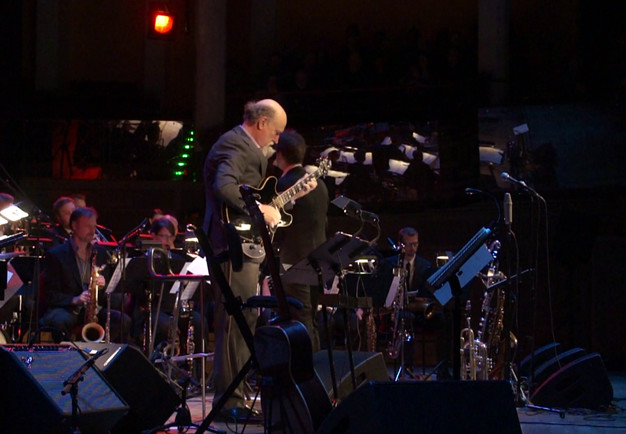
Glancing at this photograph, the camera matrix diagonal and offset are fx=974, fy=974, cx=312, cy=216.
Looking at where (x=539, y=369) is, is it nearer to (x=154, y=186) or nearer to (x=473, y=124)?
(x=473, y=124)

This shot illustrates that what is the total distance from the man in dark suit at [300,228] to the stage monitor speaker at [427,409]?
213 centimetres

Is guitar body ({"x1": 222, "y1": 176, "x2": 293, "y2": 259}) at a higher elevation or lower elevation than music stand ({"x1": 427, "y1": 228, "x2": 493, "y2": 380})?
higher

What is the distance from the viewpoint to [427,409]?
3.49 metres

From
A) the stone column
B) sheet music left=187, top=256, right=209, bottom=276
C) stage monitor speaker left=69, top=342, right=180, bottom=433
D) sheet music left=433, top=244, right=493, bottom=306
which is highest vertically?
the stone column

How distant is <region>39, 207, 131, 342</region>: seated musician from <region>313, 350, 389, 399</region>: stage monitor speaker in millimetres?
2973

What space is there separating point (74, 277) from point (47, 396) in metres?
3.74

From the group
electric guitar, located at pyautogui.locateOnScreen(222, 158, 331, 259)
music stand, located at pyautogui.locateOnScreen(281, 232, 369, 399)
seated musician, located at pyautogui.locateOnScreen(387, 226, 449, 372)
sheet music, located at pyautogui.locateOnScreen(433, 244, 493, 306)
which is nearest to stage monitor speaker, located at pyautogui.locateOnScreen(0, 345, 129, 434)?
music stand, located at pyautogui.locateOnScreen(281, 232, 369, 399)

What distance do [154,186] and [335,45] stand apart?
4.70 metres

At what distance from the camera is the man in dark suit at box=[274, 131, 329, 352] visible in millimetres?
5758

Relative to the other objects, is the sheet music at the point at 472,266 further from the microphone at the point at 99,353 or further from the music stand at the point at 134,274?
the music stand at the point at 134,274

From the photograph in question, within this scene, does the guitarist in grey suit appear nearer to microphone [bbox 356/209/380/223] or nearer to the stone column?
microphone [bbox 356/209/380/223]

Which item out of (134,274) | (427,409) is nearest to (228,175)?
(134,274)

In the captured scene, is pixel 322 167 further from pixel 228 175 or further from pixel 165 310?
pixel 165 310

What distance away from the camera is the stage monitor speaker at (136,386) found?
5199mm
